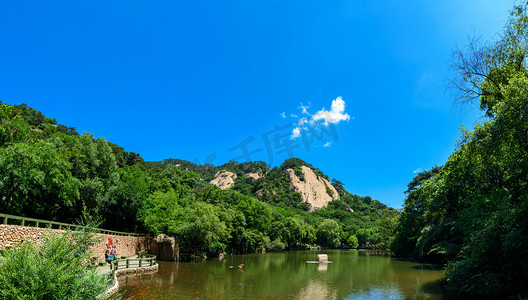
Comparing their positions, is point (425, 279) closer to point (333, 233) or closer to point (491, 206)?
point (491, 206)

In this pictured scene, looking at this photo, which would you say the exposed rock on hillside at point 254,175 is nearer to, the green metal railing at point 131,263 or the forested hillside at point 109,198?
the forested hillside at point 109,198

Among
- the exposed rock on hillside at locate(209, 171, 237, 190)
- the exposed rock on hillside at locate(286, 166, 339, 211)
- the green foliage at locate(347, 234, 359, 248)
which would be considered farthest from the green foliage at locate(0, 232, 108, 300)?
the exposed rock on hillside at locate(209, 171, 237, 190)

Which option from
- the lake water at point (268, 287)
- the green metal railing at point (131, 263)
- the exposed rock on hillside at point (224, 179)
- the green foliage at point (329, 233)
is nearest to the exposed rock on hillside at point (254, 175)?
the exposed rock on hillside at point (224, 179)

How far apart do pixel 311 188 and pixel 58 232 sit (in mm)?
123471

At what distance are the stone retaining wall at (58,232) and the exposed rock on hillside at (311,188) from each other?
97406 millimetres

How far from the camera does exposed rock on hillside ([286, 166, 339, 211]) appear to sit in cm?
12656

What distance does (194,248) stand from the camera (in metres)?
32.4

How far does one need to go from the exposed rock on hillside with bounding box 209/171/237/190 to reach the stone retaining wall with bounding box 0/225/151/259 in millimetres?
99405

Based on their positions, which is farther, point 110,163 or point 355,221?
point 355,221

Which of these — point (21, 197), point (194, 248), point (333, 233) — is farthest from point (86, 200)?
point (333, 233)

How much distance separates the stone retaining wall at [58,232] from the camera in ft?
41.4

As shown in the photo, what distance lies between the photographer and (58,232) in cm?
1548

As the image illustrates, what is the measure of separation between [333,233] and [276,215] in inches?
937

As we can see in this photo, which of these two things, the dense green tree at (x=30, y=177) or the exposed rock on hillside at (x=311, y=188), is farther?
the exposed rock on hillside at (x=311, y=188)
